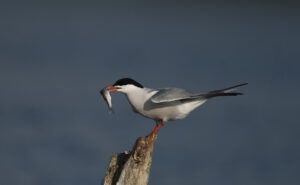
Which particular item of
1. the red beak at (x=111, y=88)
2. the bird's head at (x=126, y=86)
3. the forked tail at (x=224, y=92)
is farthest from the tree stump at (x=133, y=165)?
the red beak at (x=111, y=88)

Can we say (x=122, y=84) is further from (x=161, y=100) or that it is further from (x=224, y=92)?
(x=224, y=92)

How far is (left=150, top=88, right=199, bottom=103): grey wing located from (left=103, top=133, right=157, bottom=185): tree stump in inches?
43.3

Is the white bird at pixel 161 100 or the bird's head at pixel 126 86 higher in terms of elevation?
the bird's head at pixel 126 86

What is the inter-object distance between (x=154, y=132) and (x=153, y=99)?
85 cm

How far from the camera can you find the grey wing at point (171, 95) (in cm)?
734

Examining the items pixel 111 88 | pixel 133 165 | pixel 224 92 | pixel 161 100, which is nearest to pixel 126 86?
pixel 111 88

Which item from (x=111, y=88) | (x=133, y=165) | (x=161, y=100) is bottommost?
(x=133, y=165)

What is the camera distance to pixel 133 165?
19.7ft

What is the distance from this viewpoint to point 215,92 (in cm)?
720

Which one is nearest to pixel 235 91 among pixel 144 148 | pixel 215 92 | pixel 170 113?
pixel 215 92

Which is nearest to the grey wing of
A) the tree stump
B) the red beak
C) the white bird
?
the white bird

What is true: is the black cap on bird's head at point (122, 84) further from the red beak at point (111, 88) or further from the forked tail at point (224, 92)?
the forked tail at point (224, 92)

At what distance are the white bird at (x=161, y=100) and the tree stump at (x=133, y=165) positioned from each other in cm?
107

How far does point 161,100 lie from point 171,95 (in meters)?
0.10
